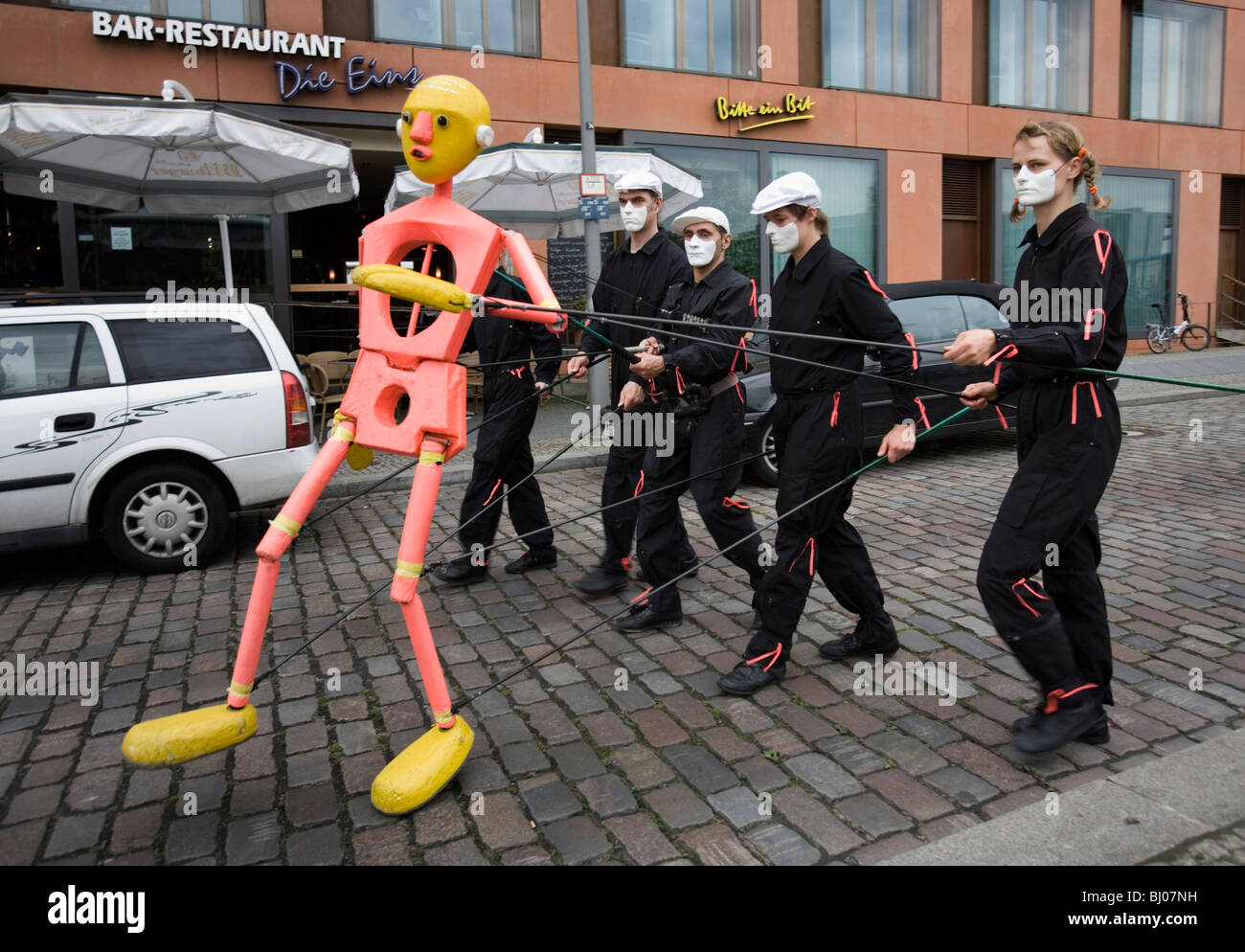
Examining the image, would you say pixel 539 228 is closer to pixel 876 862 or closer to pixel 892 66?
pixel 892 66

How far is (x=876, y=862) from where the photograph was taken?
2641 mm

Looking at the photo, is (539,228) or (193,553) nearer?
(193,553)

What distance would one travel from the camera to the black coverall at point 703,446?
4402 mm

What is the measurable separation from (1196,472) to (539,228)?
765 cm

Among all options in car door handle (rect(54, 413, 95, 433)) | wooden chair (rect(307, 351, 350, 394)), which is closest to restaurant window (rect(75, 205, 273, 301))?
wooden chair (rect(307, 351, 350, 394))

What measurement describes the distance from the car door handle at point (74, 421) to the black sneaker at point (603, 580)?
3.05 metres

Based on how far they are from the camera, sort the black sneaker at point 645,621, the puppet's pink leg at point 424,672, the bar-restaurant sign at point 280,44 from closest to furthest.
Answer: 1. the puppet's pink leg at point 424,672
2. the black sneaker at point 645,621
3. the bar-restaurant sign at point 280,44

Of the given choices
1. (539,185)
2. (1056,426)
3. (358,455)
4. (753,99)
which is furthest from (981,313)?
(753,99)

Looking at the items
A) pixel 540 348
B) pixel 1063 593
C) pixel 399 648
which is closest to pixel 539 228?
pixel 540 348

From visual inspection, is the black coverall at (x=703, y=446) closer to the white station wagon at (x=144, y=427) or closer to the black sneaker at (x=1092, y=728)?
the black sneaker at (x=1092, y=728)

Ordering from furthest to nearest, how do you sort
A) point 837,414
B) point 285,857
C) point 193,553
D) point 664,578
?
1. point 193,553
2. point 664,578
3. point 837,414
4. point 285,857

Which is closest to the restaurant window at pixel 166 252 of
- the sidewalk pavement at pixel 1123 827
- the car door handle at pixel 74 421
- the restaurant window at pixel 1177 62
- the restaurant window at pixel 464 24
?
the restaurant window at pixel 464 24

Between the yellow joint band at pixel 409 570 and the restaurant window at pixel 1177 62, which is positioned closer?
the yellow joint band at pixel 409 570

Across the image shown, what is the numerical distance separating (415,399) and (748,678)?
173 cm
